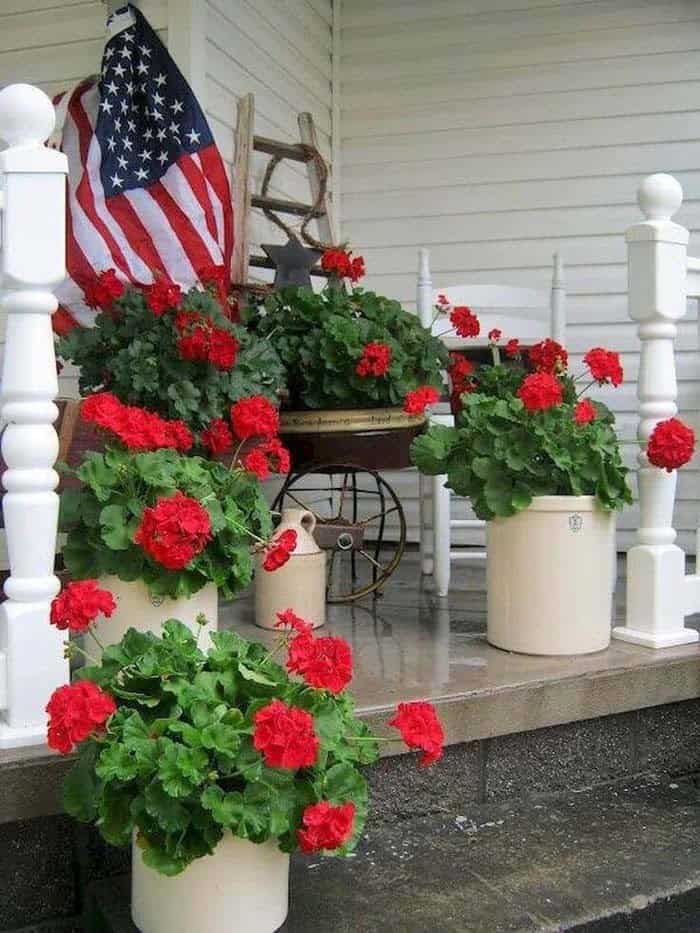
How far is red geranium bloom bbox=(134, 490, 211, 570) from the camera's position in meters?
1.53

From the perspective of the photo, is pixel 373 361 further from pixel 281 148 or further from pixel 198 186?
pixel 281 148

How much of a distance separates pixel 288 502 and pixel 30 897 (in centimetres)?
236

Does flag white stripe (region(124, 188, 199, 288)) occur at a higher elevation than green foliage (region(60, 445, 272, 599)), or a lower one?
higher

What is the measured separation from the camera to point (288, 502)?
3.87m

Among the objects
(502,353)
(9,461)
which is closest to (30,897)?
(9,461)

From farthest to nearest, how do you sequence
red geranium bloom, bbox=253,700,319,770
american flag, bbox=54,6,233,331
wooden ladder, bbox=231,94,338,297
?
wooden ladder, bbox=231,94,338,297
american flag, bbox=54,6,233,331
red geranium bloom, bbox=253,700,319,770

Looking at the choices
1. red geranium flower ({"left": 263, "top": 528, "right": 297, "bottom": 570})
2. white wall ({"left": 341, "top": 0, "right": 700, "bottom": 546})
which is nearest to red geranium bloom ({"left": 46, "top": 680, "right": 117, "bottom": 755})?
red geranium flower ({"left": 263, "top": 528, "right": 297, "bottom": 570})

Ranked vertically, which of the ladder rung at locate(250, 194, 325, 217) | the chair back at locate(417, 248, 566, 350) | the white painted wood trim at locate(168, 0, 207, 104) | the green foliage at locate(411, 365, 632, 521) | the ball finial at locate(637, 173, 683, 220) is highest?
the white painted wood trim at locate(168, 0, 207, 104)

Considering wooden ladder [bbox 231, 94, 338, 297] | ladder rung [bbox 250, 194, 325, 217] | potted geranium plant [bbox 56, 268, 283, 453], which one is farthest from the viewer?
ladder rung [bbox 250, 194, 325, 217]

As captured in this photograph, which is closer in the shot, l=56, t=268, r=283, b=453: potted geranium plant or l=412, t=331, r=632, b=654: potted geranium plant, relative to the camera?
l=412, t=331, r=632, b=654: potted geranium plant

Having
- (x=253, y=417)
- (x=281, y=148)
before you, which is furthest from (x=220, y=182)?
(x=253, y=417)

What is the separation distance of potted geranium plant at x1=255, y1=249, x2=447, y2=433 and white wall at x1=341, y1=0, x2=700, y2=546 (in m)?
1.41

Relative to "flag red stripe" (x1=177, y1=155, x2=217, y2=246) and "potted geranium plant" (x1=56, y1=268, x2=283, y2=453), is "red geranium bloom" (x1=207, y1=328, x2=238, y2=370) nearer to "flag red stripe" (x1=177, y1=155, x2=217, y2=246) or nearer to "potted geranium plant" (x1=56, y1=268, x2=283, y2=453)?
"potted geranium plant" (x1=56, y1=268, x2=283, y2=453)

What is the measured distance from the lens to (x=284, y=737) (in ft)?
3.88
